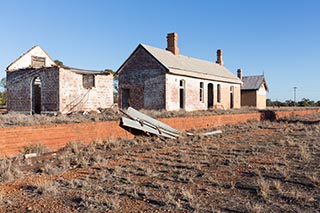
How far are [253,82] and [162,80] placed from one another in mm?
23803

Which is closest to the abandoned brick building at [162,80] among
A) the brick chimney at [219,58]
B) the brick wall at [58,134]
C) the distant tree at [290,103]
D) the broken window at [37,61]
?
the brick wall at [58,134]

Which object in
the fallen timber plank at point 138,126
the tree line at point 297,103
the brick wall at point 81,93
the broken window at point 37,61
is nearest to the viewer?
the fallen timber plank at point 138,126

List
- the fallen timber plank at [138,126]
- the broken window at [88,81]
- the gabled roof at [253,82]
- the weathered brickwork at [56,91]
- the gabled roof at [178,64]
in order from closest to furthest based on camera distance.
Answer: the fallen timber plank at [138,126] < the weathered brickwork at [56,91] < the broken window at [88,81] < the gabled roof at [178,64] < the gabled roof at [253,82]

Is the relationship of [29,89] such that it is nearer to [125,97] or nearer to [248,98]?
[125,97]

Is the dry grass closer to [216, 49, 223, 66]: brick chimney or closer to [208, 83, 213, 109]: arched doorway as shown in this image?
[208, 83, 213, 109]: arched doorway

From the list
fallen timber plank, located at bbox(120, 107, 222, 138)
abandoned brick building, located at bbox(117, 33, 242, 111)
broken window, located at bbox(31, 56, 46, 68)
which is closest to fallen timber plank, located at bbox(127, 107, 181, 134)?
fallen timber plank, located at bbox(120, 107, 222, 138)

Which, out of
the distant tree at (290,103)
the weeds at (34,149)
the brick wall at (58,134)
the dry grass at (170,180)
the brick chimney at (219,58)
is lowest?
the dry grass at (170,180)

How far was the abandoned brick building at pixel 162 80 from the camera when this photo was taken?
75.4 feet

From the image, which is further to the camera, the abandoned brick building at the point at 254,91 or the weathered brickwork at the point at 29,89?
the abandoned brick building at the point at 254,91

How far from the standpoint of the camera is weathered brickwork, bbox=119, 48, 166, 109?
905 inches

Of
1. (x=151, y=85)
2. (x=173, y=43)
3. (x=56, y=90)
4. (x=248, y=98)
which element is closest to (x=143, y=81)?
(x=151, y=85)

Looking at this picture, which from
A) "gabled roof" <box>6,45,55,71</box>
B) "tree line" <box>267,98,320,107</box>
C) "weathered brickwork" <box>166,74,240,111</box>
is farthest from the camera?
"tree line" <box>267,98,320,107</box>

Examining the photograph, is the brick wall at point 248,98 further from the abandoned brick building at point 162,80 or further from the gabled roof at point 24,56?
the gabled roof at point 24,56

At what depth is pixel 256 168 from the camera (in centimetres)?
729
